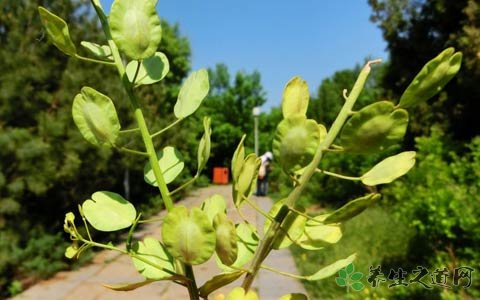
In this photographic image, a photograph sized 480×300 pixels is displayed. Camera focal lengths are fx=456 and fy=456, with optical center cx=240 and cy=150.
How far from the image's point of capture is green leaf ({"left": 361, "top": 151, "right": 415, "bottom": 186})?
0.23m

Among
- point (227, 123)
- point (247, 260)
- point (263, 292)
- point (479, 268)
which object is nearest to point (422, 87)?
point (247, 260)

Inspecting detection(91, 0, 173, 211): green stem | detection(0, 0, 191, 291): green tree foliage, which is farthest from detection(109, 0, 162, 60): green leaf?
detection(0, 0, 191, 291): green tree foliage

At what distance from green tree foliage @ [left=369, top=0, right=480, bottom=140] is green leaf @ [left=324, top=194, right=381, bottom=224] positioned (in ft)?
13.0

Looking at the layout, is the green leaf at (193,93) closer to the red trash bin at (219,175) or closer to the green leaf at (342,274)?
the green leaf at (342,274)

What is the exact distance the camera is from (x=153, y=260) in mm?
272

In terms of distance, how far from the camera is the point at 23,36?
318 cm

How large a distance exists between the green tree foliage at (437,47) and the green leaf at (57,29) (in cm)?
399

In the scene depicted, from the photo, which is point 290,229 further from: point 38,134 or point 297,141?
point 38,134

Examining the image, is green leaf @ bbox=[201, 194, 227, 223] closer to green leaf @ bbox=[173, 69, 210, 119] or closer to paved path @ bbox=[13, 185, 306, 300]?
green leaf @ bbox=[173, 69, 210, 119]

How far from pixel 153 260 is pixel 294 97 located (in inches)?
5.0

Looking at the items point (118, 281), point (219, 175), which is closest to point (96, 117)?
point (118, 281)

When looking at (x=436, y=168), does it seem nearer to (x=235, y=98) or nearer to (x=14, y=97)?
(x=14, y=97)

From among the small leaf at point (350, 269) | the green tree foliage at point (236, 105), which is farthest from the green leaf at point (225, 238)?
the green tree foliage at point (236, 105)

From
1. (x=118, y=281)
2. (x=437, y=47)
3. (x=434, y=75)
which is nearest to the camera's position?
(x=434, y=75)
